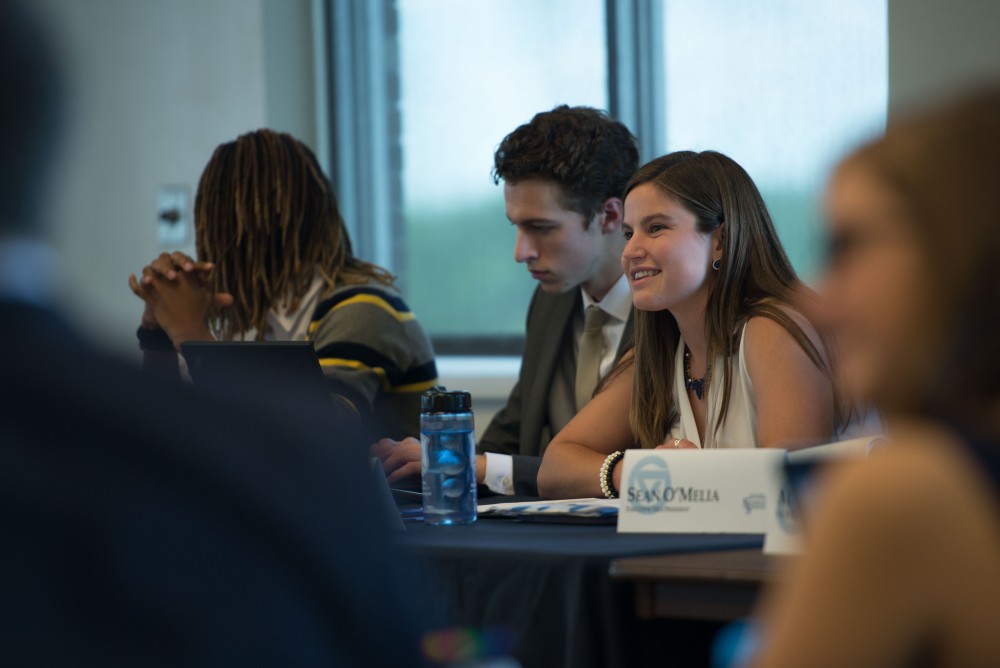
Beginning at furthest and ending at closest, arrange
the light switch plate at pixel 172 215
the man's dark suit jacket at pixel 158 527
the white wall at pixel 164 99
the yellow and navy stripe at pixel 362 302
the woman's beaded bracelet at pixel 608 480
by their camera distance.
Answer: the light switch plate at pixel 172 215 → the white wall at pixel 164 99 → the yellow and navy stripe at pixel 362 302 → the woman's beaded bracelet at pixel 608 480 → the man's dark suit jacket at pixel 158 527

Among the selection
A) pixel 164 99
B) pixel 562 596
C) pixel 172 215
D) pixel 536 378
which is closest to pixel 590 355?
pixel 536 378

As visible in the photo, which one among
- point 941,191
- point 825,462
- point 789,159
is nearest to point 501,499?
point 825,462

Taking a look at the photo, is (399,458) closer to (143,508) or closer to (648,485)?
(648,485)

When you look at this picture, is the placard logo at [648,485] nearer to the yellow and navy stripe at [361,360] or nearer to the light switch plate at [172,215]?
the yellow and navy stripe at [361,360]

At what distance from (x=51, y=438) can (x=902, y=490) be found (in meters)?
0.43

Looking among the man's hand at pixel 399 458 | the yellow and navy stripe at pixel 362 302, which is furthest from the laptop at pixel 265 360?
the yellow and navy stripe at pixel 362 302

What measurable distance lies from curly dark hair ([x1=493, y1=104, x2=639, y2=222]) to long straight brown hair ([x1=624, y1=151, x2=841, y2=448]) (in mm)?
455

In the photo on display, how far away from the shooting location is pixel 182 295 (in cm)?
289

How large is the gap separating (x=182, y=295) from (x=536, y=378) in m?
0.82

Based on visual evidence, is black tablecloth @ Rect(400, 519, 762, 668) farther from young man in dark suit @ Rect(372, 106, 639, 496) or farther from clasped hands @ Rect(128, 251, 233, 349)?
clasped hands @ Rect(128, 251, 233, 349)

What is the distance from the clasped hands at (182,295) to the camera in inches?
113

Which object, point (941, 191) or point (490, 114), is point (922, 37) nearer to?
point (490, 114)

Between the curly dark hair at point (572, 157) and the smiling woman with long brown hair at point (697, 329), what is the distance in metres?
0.45

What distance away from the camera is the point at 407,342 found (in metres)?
2.87
